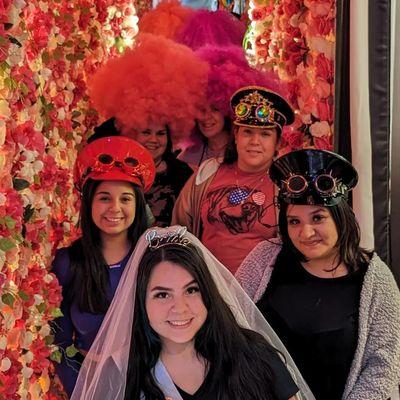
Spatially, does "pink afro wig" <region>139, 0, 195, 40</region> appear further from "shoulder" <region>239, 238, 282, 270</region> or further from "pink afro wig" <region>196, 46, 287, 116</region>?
"shoulder" <region>239, 238, 282, 270</region>

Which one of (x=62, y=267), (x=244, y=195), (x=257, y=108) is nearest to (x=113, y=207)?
(x=62, y=267)

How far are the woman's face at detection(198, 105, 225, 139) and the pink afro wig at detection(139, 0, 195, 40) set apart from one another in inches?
28.6

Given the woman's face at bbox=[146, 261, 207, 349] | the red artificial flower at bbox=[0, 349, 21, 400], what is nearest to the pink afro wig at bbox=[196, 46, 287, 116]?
the woman's face at bbox=[146, 261, 207, 349]

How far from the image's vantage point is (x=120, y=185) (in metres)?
2.74

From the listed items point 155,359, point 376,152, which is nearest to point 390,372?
point 155,359

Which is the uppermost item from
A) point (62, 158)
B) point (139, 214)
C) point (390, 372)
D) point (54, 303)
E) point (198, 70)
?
point (198, 70)

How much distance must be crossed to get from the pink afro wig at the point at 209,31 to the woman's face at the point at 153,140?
0.64m

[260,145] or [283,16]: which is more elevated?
[283,16]

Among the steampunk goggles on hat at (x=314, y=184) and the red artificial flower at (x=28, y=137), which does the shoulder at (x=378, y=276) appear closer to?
the steampunk goggles on hat at (x=314, y=184)

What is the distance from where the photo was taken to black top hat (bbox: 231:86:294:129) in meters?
2.95

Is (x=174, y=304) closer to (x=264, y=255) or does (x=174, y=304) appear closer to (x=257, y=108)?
(x=264, y=255)

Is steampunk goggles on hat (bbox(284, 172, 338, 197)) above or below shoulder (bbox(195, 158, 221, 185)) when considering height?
below

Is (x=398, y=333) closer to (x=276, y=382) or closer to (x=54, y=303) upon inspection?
(x=276, y=382)

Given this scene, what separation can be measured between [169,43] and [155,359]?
195cm
